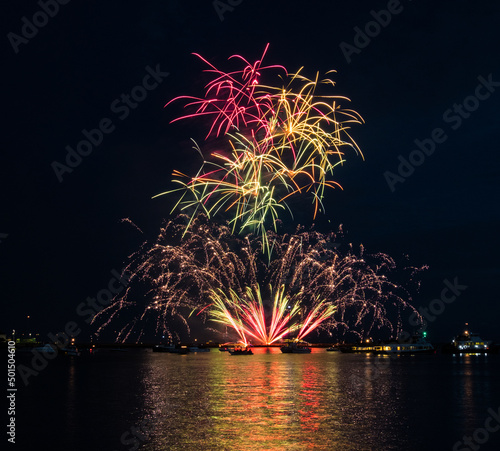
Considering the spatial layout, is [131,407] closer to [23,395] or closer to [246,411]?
[246,411]

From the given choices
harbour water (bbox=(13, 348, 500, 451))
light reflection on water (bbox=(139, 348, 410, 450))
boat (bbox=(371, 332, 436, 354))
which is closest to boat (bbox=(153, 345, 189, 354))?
boat (bbox=(371, 332, 436, 354))

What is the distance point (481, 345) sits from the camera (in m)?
149

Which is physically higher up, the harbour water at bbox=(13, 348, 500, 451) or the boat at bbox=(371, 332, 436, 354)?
the harbour water at bbox=(13, 348, 500, 451)

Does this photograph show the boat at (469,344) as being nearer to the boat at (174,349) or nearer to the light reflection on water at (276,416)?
the boat at (174,349)

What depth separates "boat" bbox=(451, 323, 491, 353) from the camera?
14662 centimetres

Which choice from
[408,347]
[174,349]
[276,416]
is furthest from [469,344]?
[276,416]

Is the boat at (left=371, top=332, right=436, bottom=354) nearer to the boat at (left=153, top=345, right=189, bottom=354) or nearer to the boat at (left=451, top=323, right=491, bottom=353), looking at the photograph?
the boat at (left=451, top=323, right=491, bottom=353)

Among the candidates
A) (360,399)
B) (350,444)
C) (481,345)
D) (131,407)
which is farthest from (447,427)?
(481,345)

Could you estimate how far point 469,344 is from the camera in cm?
14850

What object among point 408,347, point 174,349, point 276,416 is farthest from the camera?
point 174,349

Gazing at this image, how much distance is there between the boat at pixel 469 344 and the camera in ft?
481

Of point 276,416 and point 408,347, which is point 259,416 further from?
point 408,347

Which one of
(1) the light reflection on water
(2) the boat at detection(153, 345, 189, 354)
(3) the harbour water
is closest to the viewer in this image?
(1) the light reflection on water

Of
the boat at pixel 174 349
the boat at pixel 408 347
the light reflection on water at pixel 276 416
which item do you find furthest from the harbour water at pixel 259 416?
the boat at pixel 174 349
